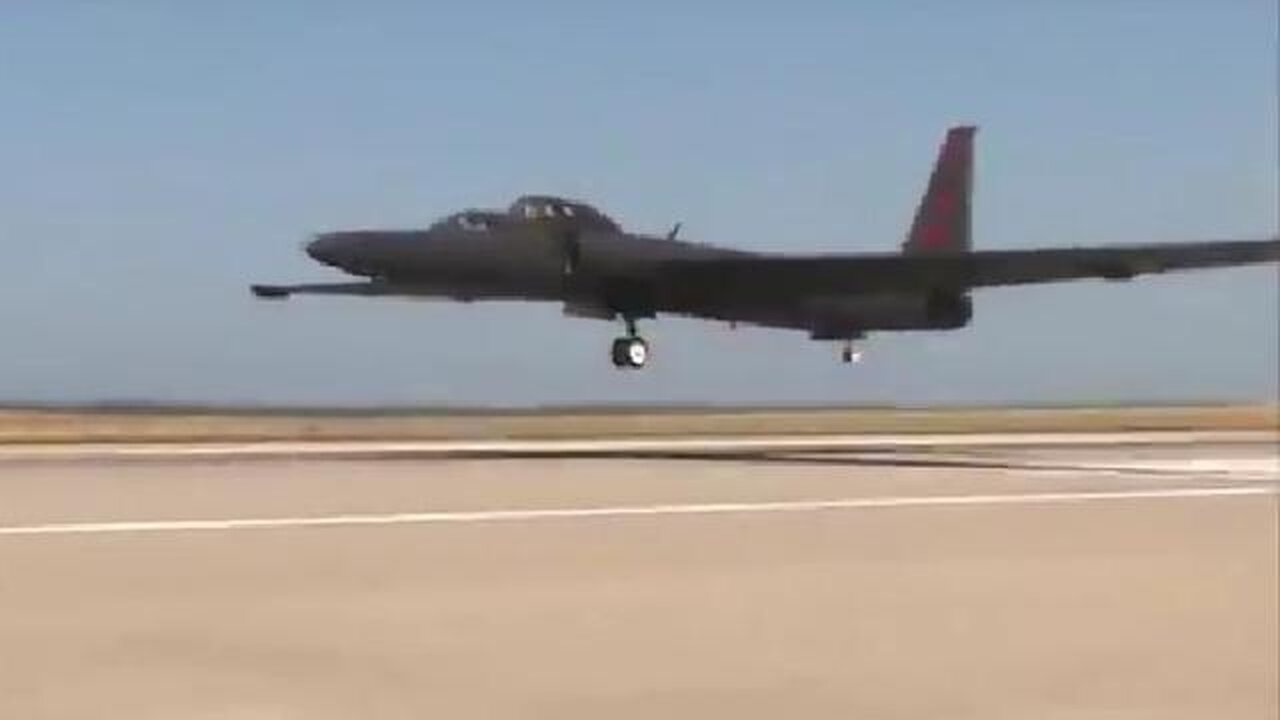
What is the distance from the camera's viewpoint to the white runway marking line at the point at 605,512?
13.4m

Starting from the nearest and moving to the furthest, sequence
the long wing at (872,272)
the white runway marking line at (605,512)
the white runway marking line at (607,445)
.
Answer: the white runway marking line at (605,512) → the white runway marking line at (607,445) → the long wing at (872,272)

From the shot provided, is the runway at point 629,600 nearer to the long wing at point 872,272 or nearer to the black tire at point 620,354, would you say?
the black tire at point 620,354

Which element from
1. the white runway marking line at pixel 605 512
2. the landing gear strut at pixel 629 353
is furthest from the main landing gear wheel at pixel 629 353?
the white runway marking line at pixel 605 512

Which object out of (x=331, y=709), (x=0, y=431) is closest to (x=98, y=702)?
(x=331, y=709)

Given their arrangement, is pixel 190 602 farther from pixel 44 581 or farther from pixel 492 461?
pixel 492 461

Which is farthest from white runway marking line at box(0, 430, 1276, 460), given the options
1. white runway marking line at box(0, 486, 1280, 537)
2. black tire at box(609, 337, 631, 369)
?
white runway marking line at box(0, 486, 1280, 537)

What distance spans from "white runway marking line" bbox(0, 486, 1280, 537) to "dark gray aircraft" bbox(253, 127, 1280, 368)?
9.33 meters

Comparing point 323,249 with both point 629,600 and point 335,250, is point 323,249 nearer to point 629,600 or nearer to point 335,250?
point 335,250

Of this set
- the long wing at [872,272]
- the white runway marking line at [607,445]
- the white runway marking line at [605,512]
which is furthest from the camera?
the long wing at [872,272]

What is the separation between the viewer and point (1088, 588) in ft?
37.0

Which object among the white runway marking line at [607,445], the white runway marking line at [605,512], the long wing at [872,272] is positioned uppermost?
the long wing at [872,272]

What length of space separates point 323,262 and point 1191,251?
12571 millimetres

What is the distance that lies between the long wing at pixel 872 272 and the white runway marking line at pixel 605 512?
42.4 feet

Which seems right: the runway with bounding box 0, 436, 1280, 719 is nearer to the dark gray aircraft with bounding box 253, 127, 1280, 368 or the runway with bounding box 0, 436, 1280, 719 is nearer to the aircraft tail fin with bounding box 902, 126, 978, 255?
the dark gray aircraft with bounding box 253, 127, 1280, 368
